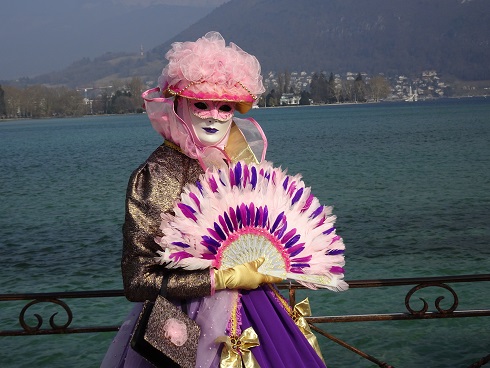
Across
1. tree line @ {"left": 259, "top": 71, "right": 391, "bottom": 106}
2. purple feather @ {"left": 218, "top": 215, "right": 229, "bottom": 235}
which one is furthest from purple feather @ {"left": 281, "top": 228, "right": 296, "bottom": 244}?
tree line @ {"left": 259, "top": 71, "right": 391, "bottom": 106}

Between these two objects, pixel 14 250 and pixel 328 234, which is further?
pixel 14 250

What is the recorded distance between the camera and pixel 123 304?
10852 mm

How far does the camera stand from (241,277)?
2893mm

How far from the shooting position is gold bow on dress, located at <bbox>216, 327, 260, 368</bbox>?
2854mm

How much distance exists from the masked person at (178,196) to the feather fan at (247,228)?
65 millimetres

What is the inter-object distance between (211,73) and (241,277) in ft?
2.71

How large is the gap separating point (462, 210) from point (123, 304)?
12.4 meters

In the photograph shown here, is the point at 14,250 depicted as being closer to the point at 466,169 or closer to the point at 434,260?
the point at 434,260

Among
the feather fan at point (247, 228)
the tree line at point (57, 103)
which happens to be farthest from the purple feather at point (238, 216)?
the tree line at point (57, 103)

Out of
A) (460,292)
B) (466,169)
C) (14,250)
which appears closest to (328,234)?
(460,292)

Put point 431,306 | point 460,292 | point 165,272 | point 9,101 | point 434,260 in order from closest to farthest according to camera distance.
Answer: point 165,272 < point 431,306 < point 460,292 < point 434,260 < point 9,101

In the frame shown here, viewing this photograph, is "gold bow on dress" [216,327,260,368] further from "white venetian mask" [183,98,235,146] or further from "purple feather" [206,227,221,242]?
"white venetian mask" [183,98,235,146]

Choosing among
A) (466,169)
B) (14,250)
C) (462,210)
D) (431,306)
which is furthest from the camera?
(466,169)

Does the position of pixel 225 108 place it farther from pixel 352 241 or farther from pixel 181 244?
pixel 352 241
